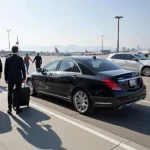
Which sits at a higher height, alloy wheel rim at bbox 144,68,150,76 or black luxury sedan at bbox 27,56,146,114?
black luxury sedan at bbox 27,56,146,114

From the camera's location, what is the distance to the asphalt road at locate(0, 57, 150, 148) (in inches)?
192

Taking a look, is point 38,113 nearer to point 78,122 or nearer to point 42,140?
point 78,122

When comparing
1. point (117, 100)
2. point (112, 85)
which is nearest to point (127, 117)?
point (117, 100)

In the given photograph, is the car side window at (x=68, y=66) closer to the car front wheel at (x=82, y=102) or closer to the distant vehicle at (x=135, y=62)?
the car front wheel at (x=82, y=102)

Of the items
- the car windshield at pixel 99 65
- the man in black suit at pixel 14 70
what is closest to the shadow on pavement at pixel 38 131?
the man in black suit at pixel 14 70

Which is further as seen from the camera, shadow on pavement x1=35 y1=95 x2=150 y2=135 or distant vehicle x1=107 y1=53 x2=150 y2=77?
distant vehicle x1=107 y1=53 x2=150 y2=77

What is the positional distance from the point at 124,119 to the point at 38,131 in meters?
2.18

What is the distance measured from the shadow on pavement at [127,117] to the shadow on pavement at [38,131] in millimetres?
1046

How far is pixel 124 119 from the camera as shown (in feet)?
19.3

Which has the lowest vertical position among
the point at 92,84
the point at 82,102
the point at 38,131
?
the point at 38,131

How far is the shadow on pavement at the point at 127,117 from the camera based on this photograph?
17.5ft

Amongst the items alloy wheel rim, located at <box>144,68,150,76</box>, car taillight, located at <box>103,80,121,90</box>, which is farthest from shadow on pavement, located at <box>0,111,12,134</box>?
alloy wheel rim, located at <box>144,68,150,76</box>

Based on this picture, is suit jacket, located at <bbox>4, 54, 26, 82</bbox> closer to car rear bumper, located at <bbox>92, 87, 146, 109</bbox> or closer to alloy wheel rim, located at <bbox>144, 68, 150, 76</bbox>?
car rear bumper, located at <bbox>92, 87, 146, 109</bbox>

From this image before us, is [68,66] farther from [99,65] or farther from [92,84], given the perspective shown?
[92,84]
